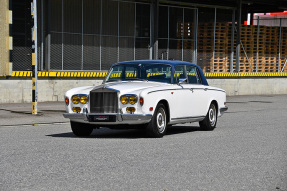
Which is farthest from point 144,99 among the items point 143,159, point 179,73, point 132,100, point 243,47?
point 243,47

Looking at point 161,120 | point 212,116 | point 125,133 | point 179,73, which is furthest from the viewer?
point 212,116

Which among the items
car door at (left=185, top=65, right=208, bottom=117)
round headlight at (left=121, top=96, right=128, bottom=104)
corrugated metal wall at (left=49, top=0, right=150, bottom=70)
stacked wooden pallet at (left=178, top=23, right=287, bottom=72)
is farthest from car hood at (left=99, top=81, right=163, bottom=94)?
stacked wooden pallet at (left=178, top=23, right=287, bottom=72)

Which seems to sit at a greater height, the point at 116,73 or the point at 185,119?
the point at 116,73

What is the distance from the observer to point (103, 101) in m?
11.3

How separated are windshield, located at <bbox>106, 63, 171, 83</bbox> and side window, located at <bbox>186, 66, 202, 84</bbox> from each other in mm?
719

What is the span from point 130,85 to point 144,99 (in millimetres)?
702

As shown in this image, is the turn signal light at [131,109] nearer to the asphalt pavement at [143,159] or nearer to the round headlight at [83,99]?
the asphalt pavement at [143,159]

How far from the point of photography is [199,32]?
3291 cm

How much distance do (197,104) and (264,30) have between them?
79.5 ft

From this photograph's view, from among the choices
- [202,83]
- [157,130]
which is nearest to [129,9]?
[202,83]

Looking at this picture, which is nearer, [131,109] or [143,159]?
[143,159]

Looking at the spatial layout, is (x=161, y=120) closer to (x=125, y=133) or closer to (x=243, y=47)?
(x=125, y=133)

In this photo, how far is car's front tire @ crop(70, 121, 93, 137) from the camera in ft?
39.2

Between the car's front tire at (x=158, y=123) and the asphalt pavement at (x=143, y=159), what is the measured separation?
0.16m
